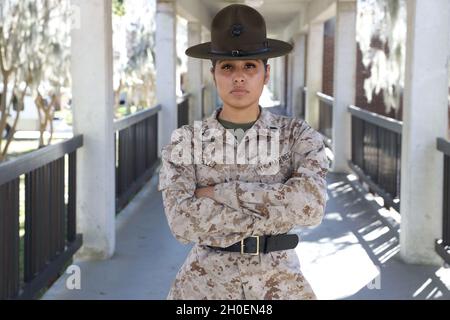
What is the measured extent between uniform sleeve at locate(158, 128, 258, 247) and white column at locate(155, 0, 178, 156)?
8.68 metres

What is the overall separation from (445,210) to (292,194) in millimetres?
3501

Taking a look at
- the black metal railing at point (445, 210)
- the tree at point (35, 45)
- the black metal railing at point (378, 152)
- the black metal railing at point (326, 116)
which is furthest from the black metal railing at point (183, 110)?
the black metal railing at point (445, 210)

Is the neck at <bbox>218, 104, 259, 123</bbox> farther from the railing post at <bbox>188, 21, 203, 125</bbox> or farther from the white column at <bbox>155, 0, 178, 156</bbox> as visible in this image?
the railing post at <bbox>188, 21, 203, 125</bbox>

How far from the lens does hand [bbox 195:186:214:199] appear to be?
2.21m

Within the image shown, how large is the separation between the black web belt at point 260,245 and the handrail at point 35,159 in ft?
6.32

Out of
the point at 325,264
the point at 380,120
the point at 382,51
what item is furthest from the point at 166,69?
the point at 382,51

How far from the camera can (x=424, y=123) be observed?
18.2 ft

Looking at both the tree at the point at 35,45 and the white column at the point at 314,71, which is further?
the tree at the point at 35,45

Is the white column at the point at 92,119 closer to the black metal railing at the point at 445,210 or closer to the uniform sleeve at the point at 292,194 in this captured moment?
the black metal railing at the point at 445,210

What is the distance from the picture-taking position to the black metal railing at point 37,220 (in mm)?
3895

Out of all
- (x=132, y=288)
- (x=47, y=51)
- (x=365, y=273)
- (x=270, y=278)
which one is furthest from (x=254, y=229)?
(x=47, y=51)

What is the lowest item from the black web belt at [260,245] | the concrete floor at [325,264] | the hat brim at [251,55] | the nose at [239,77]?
the concrete floor at [325,264]
